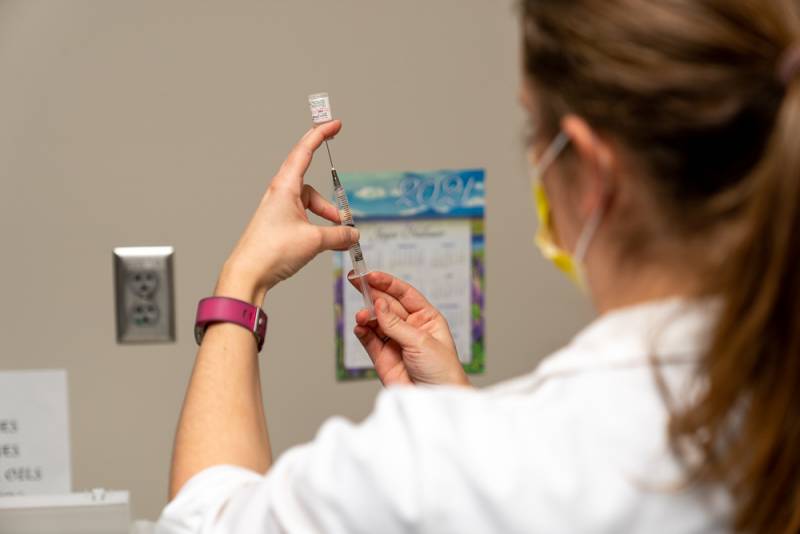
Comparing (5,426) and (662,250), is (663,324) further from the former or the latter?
(5,426)

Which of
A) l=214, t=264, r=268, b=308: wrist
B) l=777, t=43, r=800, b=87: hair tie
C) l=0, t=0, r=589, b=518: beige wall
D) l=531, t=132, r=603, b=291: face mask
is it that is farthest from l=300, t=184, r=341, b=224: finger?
l=777, t=43, r=800, b=87: hair tie

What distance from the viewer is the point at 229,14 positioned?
4.43 feet

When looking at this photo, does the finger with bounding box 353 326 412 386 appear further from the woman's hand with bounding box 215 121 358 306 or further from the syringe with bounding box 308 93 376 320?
the woman's hand with bounding box 215 121 358 306

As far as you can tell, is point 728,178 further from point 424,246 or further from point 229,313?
point 424,246

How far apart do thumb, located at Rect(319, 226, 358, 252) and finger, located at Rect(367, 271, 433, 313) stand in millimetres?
94

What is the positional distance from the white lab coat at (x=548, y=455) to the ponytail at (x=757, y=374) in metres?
0.02

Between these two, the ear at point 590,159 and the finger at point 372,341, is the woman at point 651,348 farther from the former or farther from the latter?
the finger at point 372,341

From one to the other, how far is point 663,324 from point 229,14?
988 millimetres

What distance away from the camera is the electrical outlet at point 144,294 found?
1386 millimetres

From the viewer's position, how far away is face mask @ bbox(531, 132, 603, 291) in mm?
638

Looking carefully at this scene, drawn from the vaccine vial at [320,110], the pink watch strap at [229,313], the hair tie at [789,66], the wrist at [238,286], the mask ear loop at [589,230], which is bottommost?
the pink watch strap at [229,313]

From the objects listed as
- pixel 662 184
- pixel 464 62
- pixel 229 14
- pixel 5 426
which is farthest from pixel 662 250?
pixel 5 426

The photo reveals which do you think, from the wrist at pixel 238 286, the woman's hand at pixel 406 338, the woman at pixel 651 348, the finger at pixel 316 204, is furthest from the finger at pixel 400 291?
the woman at pixel 651 348

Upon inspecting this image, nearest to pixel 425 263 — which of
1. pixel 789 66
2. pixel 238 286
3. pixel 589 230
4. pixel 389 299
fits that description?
pixel 389 299
